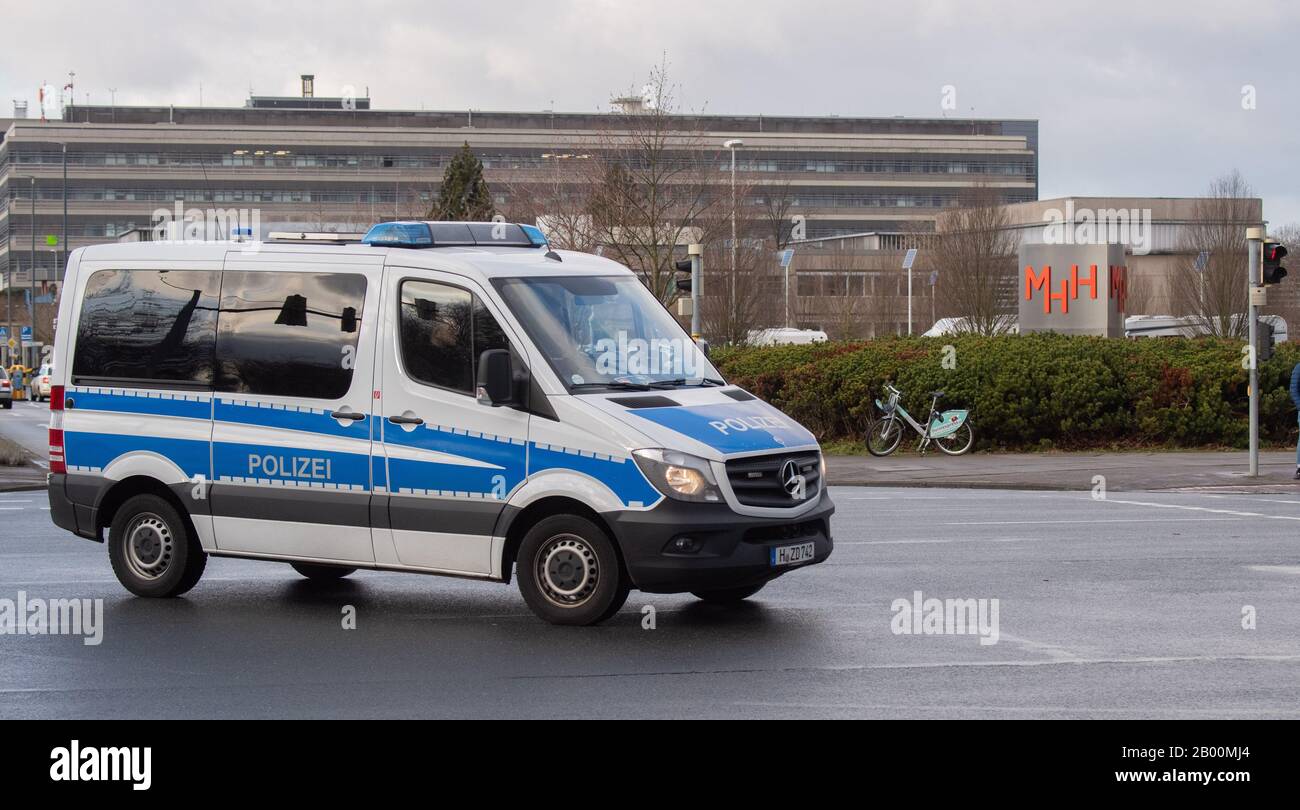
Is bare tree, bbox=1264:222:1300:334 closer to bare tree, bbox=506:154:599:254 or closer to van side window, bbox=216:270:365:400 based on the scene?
bare tree, bbox=506:154:599:254

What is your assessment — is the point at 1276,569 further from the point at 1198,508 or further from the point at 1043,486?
the point at 1043,486

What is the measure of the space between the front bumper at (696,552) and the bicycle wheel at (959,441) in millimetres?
18446

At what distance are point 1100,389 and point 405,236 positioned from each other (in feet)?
62.1

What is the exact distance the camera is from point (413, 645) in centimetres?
966

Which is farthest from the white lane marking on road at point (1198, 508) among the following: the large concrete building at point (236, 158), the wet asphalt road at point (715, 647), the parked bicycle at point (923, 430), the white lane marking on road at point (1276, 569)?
the large concrete building at point (236, 158)

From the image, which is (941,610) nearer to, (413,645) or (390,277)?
(413,645)

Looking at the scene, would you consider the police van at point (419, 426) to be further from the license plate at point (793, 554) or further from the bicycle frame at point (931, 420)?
the bicycle frame at point (931, 420)

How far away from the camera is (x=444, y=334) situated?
1046 cm

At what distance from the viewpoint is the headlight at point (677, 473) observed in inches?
381

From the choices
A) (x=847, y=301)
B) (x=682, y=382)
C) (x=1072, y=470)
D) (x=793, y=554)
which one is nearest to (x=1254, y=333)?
(x=1072, y=470)

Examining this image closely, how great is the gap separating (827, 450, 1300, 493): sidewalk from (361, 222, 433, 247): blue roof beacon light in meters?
13.3

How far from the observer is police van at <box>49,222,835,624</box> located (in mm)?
9867
